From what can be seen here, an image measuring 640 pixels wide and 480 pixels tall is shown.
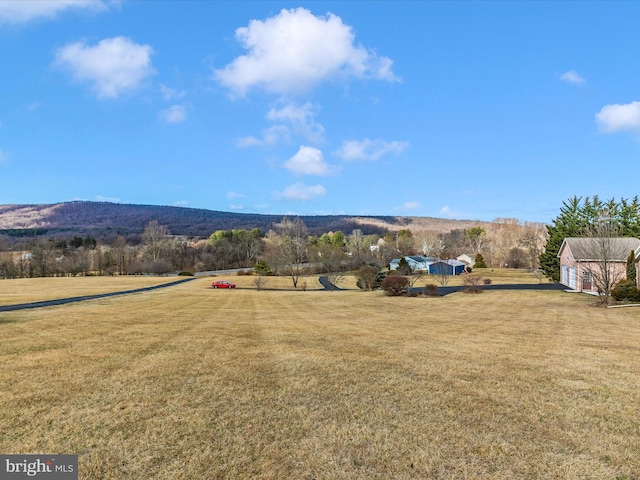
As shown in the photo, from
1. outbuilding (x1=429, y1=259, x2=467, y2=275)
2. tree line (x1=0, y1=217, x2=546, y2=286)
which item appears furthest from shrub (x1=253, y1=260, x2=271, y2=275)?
outbuilding (x1=429, y1=259, x2=467, y2=275)

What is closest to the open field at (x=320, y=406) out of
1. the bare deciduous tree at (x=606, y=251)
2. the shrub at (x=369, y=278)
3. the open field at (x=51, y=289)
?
the bare deciduous tree at (x=606, y=251)

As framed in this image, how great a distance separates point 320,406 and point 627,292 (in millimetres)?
29162

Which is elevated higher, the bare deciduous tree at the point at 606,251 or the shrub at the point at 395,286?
the bare deciduous tree at the point at 606,251

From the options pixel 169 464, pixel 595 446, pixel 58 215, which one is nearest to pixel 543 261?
pixel 595 446

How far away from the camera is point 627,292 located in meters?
26.0

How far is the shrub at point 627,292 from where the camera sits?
84.8 feet

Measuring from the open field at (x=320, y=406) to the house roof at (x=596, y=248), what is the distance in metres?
27.1

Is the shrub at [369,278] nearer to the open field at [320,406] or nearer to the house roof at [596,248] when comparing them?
the house roof at [596,248]

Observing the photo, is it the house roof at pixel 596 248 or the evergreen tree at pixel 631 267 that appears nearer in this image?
the evergreen tree at pixel 631 267

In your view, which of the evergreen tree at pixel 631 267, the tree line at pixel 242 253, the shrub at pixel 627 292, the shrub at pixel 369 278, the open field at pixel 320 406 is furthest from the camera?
the tree line at pixel 242 253

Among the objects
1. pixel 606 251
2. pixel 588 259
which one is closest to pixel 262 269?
pixel 588 259

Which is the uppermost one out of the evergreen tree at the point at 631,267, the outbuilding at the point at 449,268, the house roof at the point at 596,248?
the house roof at the point at 596,248

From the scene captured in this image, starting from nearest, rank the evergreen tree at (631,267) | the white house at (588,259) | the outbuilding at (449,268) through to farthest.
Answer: the evergreen tree at (631,267) → the white house at (588,259) → the outbuilding at (449,268)

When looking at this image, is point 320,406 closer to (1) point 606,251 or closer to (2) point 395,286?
(2) point 395,286
